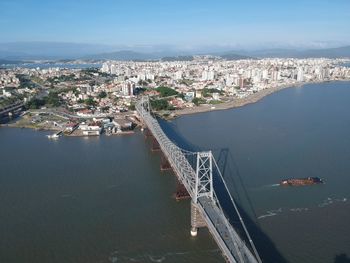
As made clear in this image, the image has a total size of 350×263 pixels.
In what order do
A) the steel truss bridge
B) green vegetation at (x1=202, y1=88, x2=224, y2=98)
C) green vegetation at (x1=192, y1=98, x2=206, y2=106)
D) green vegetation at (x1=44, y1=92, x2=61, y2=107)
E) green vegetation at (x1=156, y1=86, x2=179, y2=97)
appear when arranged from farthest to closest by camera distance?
1. green vegetation at (x1=202, y1=88, x2=224, y2=98)
2. green vegetation at (x1=156, y1=86, x2=179, y2=97)
3. green vegetation at (x1=192, y1=98, x2=206, y2=106)
4. green vegetation at (x1=44, y1=92, x2=61, y2=107)
5. the steel truss bridge

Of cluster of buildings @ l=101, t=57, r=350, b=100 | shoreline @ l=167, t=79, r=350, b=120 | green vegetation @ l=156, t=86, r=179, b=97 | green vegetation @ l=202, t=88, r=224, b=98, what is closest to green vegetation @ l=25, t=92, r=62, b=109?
cluster of buildings @ l=101, t=57, r=350, b=100

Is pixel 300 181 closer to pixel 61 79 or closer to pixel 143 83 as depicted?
pixel 143 83

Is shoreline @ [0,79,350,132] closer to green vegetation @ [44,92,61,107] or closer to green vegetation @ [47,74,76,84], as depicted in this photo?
green vegetation @ [44,92,61,107]

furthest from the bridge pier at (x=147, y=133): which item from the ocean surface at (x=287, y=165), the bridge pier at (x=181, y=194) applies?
the bridge pier at (x=181, y=194)

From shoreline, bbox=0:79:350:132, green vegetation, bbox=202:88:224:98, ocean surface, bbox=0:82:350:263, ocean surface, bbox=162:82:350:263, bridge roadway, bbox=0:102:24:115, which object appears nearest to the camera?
ocean surface, bbox=0:82:350:263

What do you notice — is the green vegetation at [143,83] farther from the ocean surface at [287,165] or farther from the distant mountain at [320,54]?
the distant mountain at [320,54]

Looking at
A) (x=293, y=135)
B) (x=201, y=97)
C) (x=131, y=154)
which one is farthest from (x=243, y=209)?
(x=201, y=97)
